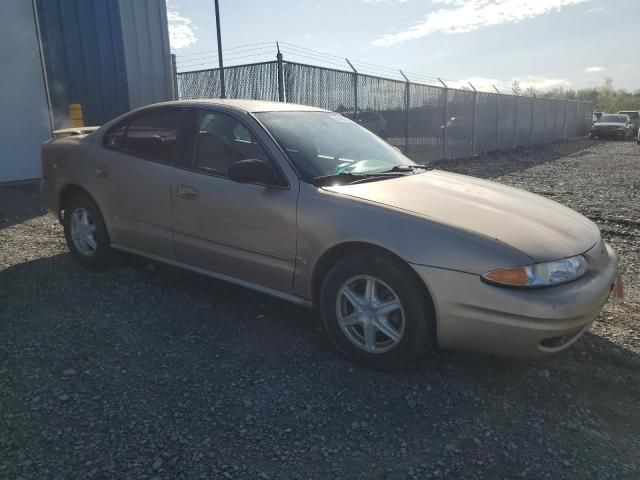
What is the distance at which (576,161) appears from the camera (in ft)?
57.2

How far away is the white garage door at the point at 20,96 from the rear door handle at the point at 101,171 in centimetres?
562

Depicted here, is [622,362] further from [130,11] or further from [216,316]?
[130,11]

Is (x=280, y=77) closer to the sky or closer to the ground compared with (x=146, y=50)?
closer to the ground

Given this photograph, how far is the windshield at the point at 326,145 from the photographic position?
348 cm

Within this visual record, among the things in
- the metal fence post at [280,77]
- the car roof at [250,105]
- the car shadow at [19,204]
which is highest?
the metal fence post at [280,77]

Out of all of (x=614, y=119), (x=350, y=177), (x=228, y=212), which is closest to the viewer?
(x=350, y=177)

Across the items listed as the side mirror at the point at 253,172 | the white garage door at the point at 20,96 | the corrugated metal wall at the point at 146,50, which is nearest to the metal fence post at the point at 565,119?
the corrugated metal wall at the point at 146,50

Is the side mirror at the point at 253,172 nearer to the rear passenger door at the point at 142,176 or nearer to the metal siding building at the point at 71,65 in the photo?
the rear passenger door at the point at 142,176

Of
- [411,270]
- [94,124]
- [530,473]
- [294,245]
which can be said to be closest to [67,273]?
[294,245]

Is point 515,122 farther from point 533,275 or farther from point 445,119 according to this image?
point 533,275

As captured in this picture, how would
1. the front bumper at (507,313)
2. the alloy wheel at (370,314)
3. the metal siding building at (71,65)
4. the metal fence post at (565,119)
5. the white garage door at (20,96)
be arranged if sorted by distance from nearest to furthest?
the front bumper at (507,313) < the alloy wheel at (370,314) < the white garage door at (20,96) < the metal siding building at (71,65) < the metal fence post at (565,119)

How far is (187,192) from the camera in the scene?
3.80 metres

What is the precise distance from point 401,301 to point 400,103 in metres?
12.4

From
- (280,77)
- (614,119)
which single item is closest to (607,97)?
(614,119)
